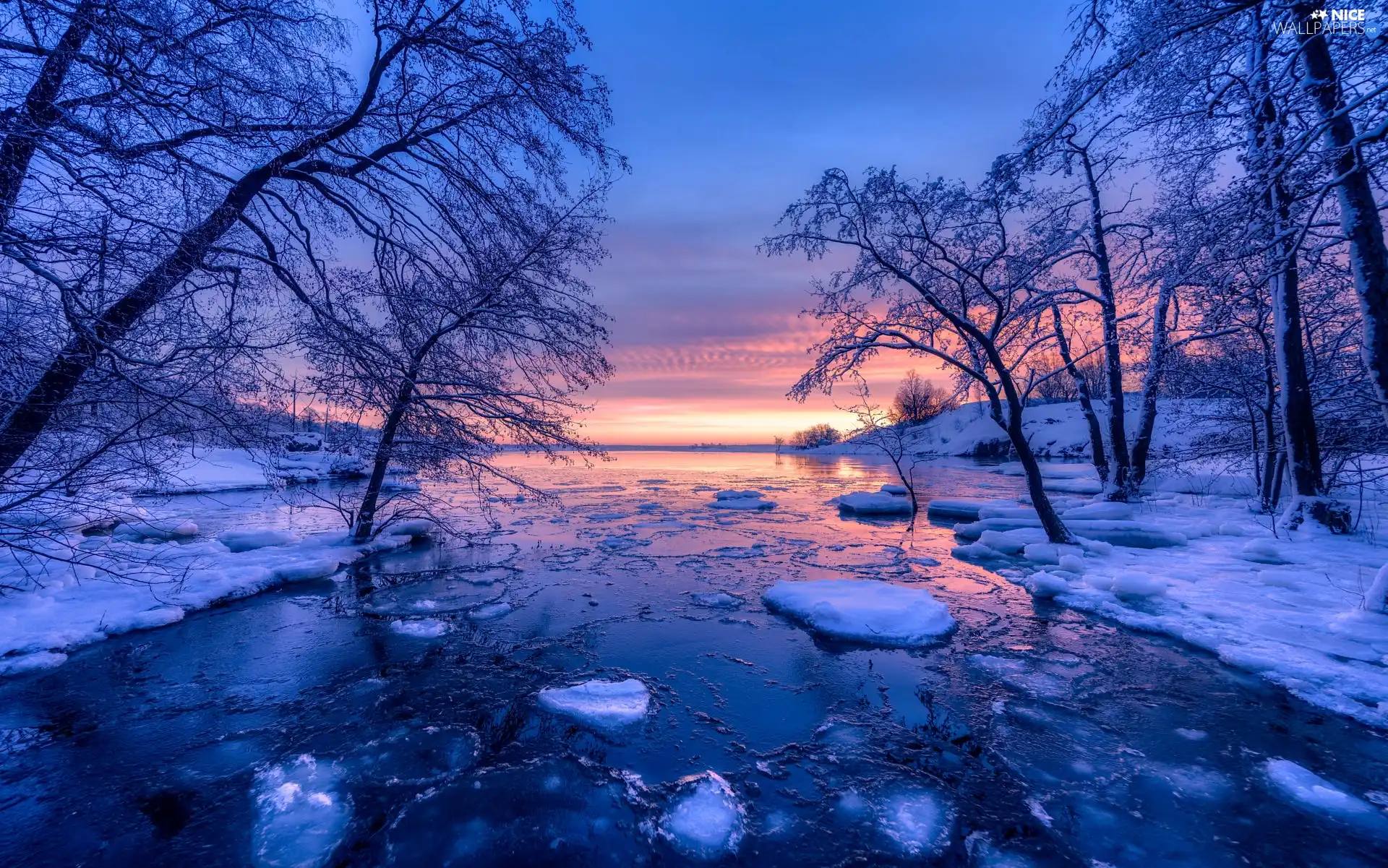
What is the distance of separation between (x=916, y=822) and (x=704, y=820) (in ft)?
4.08

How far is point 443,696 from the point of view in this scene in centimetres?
421

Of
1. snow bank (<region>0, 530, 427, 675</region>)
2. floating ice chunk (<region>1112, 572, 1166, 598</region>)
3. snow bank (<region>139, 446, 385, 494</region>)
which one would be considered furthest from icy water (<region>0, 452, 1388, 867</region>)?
snow bank (<region>139, 446, 385, 494</region>)

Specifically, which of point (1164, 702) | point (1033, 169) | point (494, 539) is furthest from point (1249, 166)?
point (494, 539)

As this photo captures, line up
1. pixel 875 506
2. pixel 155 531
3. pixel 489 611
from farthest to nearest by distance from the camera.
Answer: pixel 875 506
pixel 155 531
pixel 489 611

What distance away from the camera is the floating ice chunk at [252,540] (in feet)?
30.7

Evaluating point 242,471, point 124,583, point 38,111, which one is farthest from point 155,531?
point 242,471

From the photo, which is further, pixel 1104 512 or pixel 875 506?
pixel 875 506

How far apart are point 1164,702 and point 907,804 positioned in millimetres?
2838

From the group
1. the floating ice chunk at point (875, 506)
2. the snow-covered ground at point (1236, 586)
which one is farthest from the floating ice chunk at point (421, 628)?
the floating ice chunk at point (875, 506)

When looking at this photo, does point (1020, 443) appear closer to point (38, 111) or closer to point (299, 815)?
point (299, 815)

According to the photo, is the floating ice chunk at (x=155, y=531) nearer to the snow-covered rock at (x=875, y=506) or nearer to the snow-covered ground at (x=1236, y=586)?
the snow-covered rock at (x=875, y=506)

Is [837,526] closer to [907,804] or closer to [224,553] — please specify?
[907,804]

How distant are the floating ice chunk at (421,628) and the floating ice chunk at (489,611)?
0.36m

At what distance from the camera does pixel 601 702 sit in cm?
410
